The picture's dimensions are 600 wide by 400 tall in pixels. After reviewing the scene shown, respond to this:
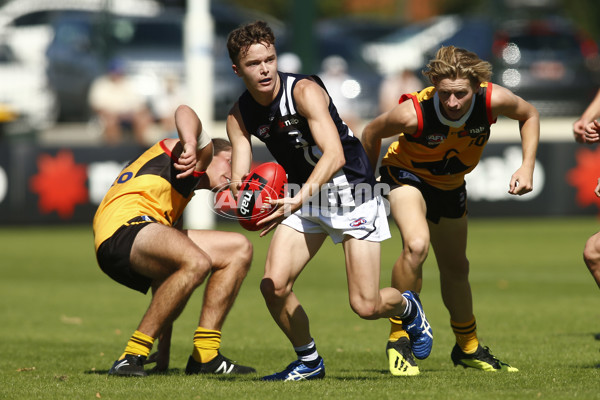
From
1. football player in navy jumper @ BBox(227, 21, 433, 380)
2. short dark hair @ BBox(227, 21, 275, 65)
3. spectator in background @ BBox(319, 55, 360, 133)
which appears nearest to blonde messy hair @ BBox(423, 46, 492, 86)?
football player in navy jumper @ BBox(227, 21, 433, 380)

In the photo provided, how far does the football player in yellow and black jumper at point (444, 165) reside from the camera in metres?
6.77

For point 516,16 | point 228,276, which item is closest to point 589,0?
point 516,16

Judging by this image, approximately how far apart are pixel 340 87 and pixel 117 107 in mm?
4324

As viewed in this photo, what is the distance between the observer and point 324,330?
923 centimetres

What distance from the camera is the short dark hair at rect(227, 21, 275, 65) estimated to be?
6.48 metres

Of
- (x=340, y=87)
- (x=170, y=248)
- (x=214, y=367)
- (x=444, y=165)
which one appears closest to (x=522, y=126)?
(x=444, y=165)

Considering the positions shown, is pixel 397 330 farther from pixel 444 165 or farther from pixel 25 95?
pixel 25 95

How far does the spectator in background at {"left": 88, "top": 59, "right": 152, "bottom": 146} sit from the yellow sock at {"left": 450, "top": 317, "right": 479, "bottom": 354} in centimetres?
1286

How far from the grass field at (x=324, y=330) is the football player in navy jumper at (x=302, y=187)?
1.50 ft

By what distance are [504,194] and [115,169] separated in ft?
22.2

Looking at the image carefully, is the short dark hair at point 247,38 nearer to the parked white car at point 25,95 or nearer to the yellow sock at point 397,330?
the yellow sock at point 397,330

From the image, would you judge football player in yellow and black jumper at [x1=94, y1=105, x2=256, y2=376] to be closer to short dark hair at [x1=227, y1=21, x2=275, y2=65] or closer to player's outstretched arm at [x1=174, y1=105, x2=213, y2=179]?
player's outstretched arm at [x1=174, y1=105, x2=213, y2=179]

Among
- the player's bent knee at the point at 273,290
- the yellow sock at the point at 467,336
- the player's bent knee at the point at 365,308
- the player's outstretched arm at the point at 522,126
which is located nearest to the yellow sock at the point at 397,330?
the yellow sock at the point at 467,336

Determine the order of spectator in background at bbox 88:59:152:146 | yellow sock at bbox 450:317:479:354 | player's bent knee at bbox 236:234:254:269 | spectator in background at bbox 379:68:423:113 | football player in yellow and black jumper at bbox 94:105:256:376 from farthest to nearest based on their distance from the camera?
spectator in background at bbox 379:68:423:113
spectator in background at bbox 88:59:152:146
yellow sock at bbox 450:317:479:354
player's bent knee at bbox 236:234:254:269
football player in yellow and black jumper at bbox 94:105:256:376
